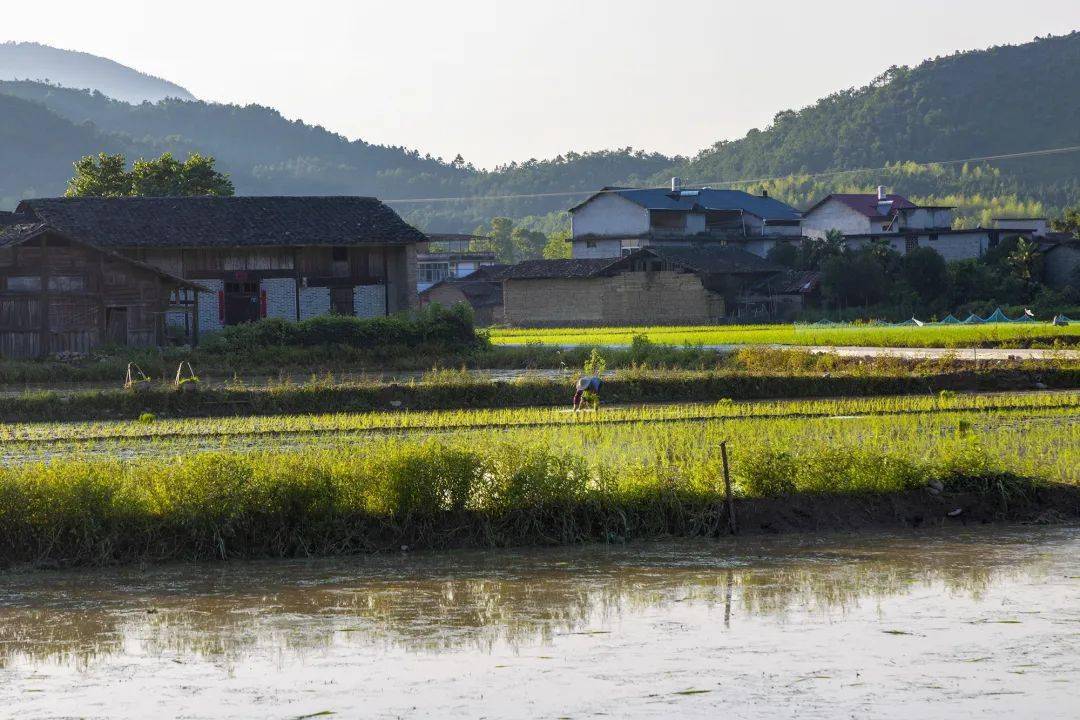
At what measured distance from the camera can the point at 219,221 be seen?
43594mm

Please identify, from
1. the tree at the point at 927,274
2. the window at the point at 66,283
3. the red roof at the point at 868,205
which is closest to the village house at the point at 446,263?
the red roof at the point at 868,205

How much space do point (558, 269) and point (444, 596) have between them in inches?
2010

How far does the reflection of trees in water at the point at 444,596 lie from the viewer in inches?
383

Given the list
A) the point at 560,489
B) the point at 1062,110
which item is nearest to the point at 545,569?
the point at 560,489

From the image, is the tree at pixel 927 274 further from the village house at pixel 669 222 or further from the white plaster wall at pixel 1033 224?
the white plaster wall at pixel 1033 224

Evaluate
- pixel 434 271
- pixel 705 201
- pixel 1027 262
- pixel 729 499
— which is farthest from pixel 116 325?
pixel 434 271

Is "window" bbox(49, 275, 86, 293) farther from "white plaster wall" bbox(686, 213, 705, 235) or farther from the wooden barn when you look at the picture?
"white plaster wall" bbox(686, 213, 705, 235)

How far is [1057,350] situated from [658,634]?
23.9 meters

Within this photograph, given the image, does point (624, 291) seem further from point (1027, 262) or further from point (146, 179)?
point (146, 179)

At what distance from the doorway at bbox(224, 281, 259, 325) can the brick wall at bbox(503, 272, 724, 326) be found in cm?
2041

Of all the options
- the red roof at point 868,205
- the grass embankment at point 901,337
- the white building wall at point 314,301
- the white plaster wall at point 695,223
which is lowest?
the grass embankment at point 901,337

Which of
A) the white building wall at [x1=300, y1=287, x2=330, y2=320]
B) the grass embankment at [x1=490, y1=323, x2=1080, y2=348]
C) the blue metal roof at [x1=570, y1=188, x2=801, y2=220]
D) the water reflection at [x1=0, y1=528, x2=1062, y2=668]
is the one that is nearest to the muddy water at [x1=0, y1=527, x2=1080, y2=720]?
the water reflection at [x1=0, y1=528, x2=1062, y2=668]

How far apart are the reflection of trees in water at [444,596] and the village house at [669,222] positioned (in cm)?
5970

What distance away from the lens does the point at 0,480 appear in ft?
40.8
